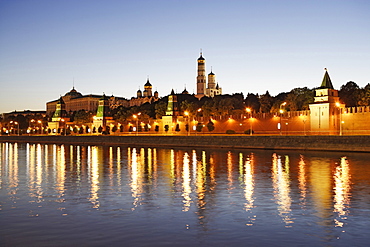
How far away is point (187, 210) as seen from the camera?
467 inches

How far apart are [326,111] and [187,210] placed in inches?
1703

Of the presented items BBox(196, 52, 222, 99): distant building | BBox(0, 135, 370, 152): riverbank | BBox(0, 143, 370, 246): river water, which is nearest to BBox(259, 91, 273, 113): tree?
BBox(0, 135, 370, 152): riverbank

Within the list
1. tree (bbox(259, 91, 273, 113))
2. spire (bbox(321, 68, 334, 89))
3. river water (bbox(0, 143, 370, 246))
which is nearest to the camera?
river water (bbox(0, 143, 370, 246))

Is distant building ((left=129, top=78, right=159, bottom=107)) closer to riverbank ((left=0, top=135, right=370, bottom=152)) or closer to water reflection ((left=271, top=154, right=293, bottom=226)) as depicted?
riverbank ((left=0, top=135, right=370, bottom=152))

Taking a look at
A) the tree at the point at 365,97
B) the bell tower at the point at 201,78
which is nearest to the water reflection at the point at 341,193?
the tree at the point at 365,97

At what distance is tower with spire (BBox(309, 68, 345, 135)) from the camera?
165ft

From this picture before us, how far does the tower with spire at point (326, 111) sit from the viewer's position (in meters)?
50.4

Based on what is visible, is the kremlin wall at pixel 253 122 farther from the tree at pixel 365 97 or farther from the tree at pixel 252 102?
the tree at pixel 252 102

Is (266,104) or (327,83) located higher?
(327,83)

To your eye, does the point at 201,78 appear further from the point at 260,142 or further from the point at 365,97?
the point at 260,142

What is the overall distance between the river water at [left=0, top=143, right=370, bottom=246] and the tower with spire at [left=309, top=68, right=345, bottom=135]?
103 ft

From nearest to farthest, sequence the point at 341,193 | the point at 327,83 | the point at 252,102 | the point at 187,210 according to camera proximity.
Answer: the point at 187,210 < the point at 341,193 < the point at 327,83 < the point at 252,102

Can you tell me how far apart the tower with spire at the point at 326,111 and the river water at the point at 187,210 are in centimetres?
3126

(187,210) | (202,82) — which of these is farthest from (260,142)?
(202,82)
